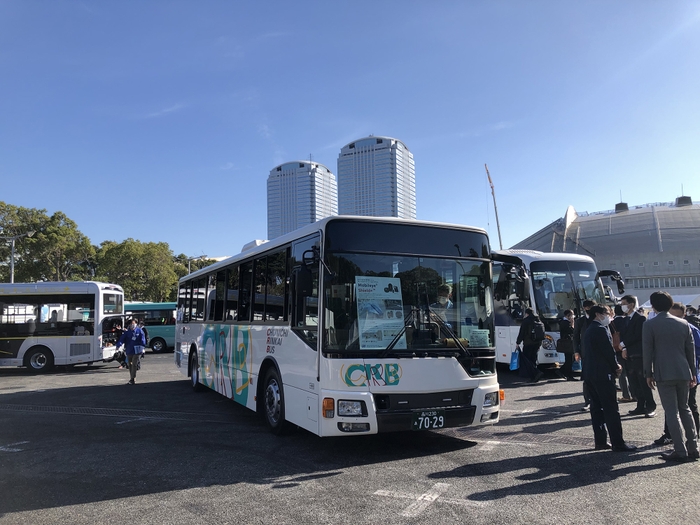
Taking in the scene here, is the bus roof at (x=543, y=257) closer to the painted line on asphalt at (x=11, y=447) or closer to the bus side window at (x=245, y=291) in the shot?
the bus side window at (x=245, y=291)

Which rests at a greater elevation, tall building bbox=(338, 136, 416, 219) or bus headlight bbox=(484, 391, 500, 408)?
tall building bbox=(338, 136, 416, 219)

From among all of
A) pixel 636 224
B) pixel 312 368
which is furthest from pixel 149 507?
pixel 636 224

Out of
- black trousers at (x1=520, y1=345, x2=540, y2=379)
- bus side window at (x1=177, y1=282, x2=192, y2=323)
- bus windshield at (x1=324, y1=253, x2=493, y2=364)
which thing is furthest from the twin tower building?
bus windshield at (x1=324, y1=253, x2=493, y2=364)

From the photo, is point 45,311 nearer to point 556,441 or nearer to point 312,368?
point 312,368

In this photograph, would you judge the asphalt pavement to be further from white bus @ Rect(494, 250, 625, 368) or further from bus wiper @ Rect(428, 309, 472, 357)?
white bus @ Rect(494, 250, 625, 368)

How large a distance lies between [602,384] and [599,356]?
1.04ft

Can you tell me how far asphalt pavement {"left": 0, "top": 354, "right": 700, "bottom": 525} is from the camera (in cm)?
447

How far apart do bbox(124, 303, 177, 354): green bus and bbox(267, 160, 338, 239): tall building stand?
8960 mm

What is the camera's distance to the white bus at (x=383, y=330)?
5.97 metres

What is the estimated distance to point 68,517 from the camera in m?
4.52

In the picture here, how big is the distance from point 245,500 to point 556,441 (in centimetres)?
413

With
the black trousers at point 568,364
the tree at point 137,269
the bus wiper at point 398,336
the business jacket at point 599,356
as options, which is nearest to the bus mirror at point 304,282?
the bus wiper at point 398,336

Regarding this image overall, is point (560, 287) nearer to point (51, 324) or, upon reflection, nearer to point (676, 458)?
point (676, 458)

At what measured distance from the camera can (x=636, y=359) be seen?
808 cm
